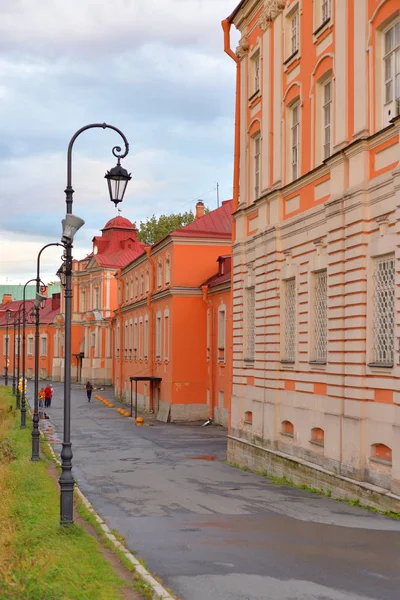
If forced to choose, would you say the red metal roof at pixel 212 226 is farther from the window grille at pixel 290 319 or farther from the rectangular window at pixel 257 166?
the window grille at pixel 290 319

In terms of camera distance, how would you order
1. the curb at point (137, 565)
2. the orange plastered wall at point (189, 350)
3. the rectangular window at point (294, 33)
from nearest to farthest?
1. the curb at point (137, 565)
2. the rectangular window at point (294, 33)
3. the orange plastered wall at point (189, 350)

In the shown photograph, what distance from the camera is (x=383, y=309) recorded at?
13.7 m

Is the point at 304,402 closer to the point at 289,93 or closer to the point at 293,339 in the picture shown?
the point at 293,339

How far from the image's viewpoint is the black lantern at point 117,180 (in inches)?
463

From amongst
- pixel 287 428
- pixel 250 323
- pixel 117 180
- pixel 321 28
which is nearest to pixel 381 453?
pixel 287 428

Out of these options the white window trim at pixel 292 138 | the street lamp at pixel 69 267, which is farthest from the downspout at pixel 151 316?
the street lamp at pixel 69 267

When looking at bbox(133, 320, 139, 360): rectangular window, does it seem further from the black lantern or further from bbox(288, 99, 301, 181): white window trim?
the black lantern

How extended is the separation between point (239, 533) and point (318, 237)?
713 centimetres

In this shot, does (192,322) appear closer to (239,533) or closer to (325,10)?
(325,10)

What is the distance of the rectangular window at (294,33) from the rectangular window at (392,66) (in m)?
4.85

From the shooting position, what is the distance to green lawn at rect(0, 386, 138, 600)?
7.57 meters

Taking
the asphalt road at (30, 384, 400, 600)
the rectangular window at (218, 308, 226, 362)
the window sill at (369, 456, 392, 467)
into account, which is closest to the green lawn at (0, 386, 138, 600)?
the asphalt road at (30, 384, 400, 600)

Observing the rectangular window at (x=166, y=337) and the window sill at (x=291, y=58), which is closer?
the window sill at (x=291, y=58)

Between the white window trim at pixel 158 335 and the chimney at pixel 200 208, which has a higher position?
the chimney at pixel 200 208
